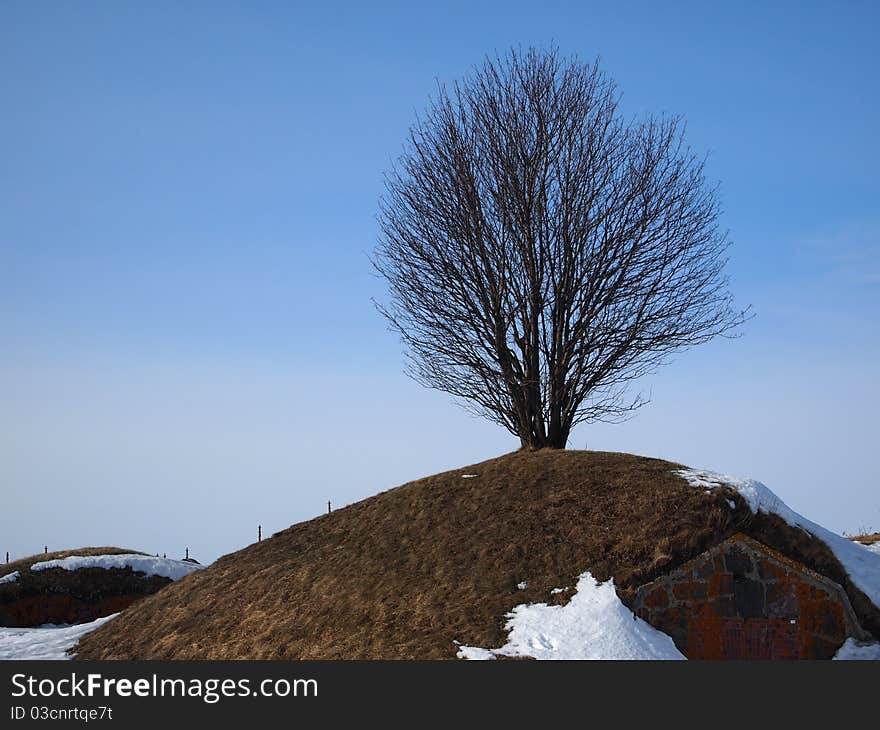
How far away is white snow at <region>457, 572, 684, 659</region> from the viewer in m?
11.6

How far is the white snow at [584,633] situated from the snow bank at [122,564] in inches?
704

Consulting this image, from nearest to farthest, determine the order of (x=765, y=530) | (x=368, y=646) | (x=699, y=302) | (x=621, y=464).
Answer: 1. (x=368, y=646)
2. (x=765, y=530)
3. (x=621, y=464)
4. (x=699, y=302)

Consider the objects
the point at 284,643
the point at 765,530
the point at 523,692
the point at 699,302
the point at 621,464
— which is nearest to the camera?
the point at 523,692

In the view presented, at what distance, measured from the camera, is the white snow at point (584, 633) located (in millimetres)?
11633

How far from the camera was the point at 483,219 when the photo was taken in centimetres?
2039

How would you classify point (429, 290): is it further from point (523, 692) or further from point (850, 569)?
point (523, 692)

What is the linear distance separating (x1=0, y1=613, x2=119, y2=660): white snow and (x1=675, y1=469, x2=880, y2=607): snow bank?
12.4 meters

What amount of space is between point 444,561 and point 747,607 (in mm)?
4679

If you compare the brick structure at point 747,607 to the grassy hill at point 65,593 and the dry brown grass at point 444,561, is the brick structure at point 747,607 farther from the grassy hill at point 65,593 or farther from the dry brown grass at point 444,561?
the grassy hill at point 65,593

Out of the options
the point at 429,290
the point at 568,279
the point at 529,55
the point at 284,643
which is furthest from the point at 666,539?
the point at 529,55

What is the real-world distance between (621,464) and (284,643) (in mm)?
7499

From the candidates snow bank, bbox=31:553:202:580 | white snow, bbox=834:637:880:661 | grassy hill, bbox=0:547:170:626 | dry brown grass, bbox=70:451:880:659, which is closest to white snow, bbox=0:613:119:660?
dry brown grass, bbox=70:451:880:659

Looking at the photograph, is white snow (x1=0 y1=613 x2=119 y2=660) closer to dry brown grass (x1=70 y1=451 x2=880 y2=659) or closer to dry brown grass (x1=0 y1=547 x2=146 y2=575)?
dry brown grass (x1=70 y1=451 x2=880 y2=659)

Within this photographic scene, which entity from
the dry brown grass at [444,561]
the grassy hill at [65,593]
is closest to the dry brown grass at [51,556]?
the grassy hill at [65,593]
